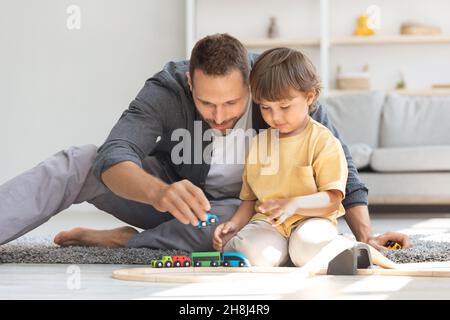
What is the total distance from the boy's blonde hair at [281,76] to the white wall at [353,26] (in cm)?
437

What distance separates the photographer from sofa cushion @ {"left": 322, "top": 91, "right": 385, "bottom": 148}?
5527mm

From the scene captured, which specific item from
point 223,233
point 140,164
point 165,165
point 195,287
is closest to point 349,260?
point 223,233

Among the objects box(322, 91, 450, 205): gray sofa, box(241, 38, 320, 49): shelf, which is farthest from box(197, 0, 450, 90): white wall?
box(322, 91, 450, 205): gray sofa

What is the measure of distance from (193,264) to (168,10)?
459 cm

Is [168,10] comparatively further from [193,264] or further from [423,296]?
[423,296]

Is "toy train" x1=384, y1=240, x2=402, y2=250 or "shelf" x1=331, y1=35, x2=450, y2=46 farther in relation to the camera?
"shelf" x1=331, y1=35, x2=450, y2=46

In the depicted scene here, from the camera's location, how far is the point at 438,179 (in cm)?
492

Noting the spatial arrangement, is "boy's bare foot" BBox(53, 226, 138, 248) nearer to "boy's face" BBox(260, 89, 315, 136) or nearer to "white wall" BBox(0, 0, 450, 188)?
"boy's face" BBox(260, 89, 315, 136)

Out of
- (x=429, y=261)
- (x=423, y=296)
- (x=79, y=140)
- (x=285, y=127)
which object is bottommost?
(x=79, y=140)

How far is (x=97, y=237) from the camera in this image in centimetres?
262

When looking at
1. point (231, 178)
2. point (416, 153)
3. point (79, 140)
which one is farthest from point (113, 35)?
point (231, 178)

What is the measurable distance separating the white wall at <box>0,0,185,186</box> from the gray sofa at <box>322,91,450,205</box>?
156 centimetres

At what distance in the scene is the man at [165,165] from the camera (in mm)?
2096

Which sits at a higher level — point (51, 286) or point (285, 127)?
point (285, 127)
